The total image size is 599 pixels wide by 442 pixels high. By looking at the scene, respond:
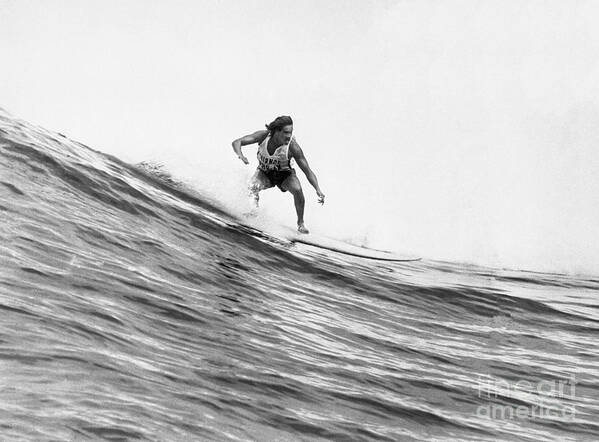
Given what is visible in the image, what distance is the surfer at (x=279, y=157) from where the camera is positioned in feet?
49.2

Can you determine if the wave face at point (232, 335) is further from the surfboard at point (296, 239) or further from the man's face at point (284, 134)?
the man's face at point (284, 134)

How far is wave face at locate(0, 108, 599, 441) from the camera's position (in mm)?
6473

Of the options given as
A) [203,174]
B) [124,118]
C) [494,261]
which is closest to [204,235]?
[203,174]

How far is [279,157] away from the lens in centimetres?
1514

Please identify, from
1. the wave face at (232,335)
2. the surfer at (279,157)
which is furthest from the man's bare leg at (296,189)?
the wave face at (232,335)

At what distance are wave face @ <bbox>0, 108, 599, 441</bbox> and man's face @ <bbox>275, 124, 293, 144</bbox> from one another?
155 centimetres

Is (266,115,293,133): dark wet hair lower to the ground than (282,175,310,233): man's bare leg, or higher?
higher

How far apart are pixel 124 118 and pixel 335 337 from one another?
168 ft

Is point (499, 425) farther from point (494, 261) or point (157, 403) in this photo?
point (494, 261)

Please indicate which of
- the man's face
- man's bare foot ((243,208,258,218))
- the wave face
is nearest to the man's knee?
the man's face

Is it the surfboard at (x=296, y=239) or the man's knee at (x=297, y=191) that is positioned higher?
the man's knee at (x=297, y=191)

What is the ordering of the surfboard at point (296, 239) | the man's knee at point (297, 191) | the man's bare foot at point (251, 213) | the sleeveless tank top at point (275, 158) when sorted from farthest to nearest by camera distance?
the man's bare foot at point (251, 213), the man's knee at point (297, 191), the sleeveless tank top at point (275, 158), the surfboard at point (296, 239)

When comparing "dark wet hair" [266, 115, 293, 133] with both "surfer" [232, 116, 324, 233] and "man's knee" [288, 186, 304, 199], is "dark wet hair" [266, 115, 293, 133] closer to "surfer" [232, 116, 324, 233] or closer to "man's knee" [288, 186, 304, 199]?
"surfer" [232, 116, 324, 233]

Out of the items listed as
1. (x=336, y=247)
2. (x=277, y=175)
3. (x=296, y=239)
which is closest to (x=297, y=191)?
(x=277, y=175)
